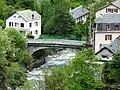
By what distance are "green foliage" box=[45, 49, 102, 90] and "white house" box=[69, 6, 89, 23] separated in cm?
3559

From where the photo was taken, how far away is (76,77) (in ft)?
124

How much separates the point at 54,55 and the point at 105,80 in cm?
1692

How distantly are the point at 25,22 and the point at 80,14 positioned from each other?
909cm

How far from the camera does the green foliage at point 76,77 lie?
3781 centimetres

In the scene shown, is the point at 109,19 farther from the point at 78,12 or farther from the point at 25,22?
the point at 78,12

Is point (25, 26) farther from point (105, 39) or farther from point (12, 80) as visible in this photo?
point (12, 80)

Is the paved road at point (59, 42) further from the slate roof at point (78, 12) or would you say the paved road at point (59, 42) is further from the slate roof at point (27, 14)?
the slate roof at point (78, 12)

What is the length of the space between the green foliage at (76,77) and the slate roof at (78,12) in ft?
118

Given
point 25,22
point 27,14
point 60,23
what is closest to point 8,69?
point 60,23

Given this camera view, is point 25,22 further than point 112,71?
Yes

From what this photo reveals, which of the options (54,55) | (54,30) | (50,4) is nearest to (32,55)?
(54,55)

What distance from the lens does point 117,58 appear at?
49281mm

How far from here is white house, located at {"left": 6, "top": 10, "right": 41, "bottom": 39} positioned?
7075 cm

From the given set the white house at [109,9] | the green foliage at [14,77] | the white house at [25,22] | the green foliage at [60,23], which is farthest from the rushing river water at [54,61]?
the white house at [109,9]
